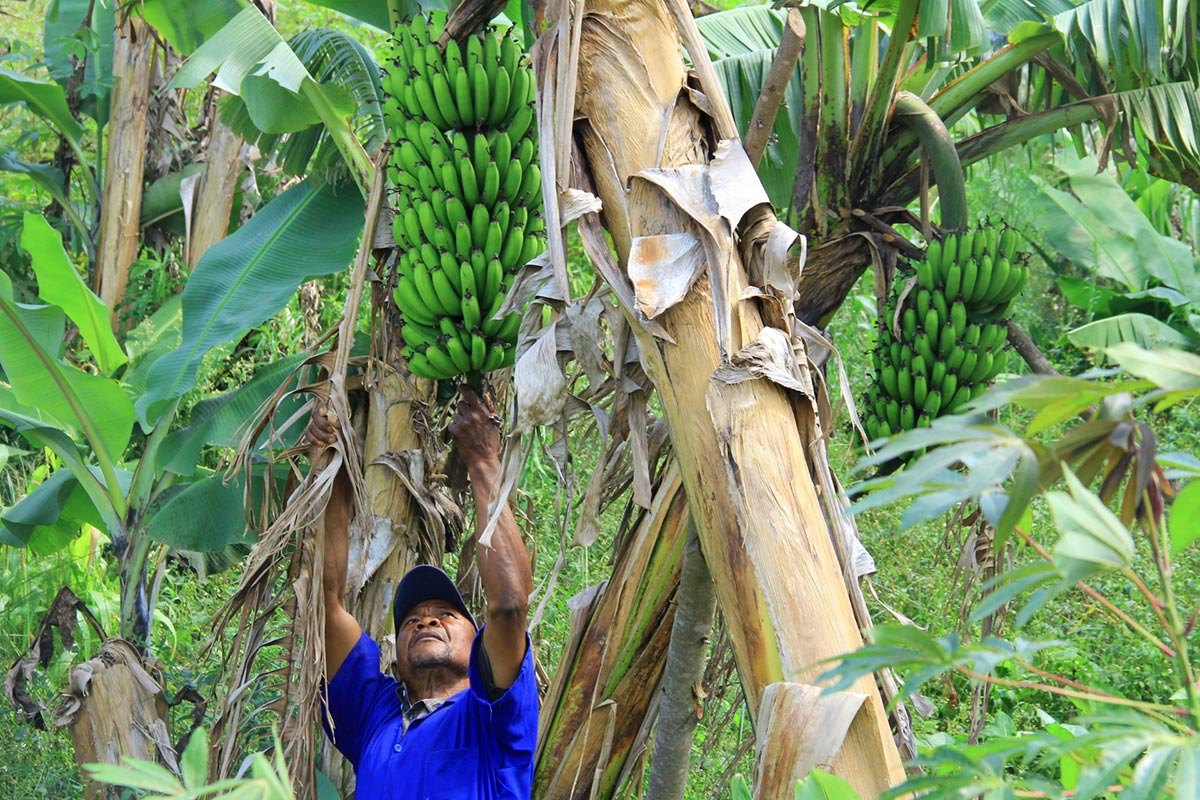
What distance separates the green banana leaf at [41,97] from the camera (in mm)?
3721

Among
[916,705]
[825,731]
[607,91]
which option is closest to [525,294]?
[607,91]

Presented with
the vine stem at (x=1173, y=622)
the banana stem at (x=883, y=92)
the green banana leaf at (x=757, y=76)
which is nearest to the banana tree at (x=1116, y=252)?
the green banana leaf at (x=757, y=76)

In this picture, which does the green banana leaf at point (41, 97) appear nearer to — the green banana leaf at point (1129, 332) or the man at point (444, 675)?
the man at point (444, 675)

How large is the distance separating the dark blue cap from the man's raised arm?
0.26 meters

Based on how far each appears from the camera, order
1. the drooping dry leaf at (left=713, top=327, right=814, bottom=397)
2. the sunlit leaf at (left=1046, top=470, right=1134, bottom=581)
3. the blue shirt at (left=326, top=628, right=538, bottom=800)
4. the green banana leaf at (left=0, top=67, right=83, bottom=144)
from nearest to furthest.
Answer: the sunlit leaf at (left=1046, top=470, right=1134, bottom=581), the drooping dry leaf at (left=713, top=327, right=814, bottom=397), the blue shirt at (left=326, top=628, right=538, bottom=800), the green banana leaf at (left=0, top=67, right=83, bottom=144)

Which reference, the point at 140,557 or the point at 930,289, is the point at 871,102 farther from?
the point at 140,557

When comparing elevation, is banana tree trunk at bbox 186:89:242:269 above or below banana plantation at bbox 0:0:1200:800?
above

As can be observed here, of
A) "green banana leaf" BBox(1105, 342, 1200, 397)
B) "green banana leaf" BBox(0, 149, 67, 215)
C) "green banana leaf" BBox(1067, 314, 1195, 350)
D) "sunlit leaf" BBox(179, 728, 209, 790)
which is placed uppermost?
"green banana leaf" BBox(0, 149, 67, 215)

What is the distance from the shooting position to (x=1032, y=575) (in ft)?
2.43

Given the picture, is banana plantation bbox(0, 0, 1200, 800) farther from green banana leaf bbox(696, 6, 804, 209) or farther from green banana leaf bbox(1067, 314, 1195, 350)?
green banana leaf bbox(1067, 314, 1195, 350)

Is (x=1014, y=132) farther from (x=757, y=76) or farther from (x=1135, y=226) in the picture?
(x=1135, y=226)

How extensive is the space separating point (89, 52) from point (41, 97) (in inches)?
39.9

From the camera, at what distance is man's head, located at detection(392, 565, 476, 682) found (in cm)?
253

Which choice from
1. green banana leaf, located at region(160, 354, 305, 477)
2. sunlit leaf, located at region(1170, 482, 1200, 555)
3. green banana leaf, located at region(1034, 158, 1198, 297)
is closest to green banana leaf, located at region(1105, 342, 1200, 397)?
sunlit leaf, located at region(1170, 482, 1200, 555)
